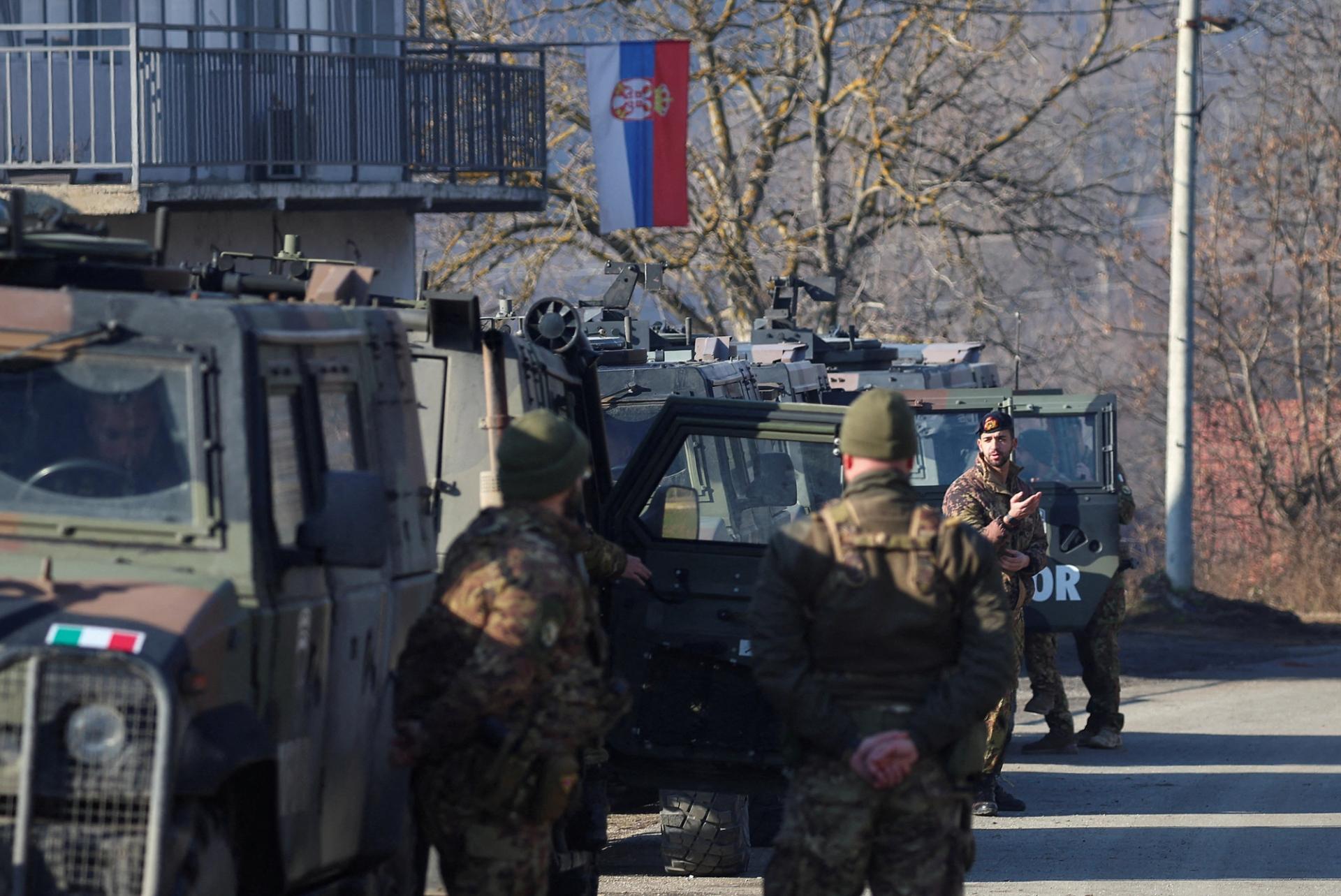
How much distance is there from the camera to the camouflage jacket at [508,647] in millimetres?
4738

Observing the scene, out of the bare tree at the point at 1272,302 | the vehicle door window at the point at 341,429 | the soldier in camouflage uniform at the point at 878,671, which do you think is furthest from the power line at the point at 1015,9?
the soldier in camouflage uniform at the point at 878,671

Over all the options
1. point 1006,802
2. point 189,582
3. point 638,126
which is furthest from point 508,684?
point 638,126

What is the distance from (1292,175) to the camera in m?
25.7

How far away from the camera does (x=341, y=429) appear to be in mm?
5480

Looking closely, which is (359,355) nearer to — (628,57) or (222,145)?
(222,145)

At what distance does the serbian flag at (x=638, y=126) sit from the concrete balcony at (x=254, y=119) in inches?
25.3

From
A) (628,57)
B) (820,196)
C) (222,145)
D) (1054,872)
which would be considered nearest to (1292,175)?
(820,196)

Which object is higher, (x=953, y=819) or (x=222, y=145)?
(x=222, y=145)

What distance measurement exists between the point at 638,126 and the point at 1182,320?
5.90m

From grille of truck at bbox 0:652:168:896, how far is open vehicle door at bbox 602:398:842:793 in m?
3.17

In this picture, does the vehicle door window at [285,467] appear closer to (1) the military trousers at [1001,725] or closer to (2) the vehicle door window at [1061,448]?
(1) the military trousers at [1001,725]

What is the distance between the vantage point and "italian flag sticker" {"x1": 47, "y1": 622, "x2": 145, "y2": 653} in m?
4.23

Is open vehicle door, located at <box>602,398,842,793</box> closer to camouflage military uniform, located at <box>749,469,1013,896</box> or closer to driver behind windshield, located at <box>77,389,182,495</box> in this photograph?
camouflage military uniform, located at <box>749,469,1013,896</box>

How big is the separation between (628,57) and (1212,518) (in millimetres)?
12250
